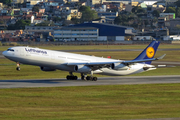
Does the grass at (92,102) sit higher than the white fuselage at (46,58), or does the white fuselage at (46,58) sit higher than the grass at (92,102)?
the white fuselage at (46,58)

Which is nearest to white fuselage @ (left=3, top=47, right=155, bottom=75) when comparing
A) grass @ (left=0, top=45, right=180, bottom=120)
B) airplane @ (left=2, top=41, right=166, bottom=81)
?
airplane @ (left=2, top=41, right=166, bottom=81)

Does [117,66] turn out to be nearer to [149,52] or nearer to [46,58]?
[149,52]

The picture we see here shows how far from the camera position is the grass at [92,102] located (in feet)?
101

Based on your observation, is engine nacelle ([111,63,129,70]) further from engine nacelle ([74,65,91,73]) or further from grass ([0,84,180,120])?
grass ([0,84,180,120])

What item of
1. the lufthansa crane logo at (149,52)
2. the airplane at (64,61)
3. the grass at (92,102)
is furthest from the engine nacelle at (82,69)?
the lufthansa crane logo at (149,52)

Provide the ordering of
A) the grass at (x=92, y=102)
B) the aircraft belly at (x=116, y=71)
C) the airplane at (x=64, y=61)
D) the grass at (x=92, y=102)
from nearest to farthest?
the grass at (x=92, y=102) < the grass at (x=92, y=102) < the airplane at (x=64, y=61) < the aircraft belly at (x=116, y=71)

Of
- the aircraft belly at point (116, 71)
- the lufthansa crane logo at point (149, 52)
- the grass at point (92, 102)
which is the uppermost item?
the lufthansa crane logo at point (149, 52)

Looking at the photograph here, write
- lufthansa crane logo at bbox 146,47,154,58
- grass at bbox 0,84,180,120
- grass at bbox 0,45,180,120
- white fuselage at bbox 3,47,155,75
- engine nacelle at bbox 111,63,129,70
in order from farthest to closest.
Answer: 1. lufthansa crane logo at bbox 146,47,154,58
2. engine nacelle at bbox 111,63,129,70
3. white fuselage at bbox 3,47,155,75
4. grass at bbox 0,84,180,120
5. grass at bbox 0,45,180,120

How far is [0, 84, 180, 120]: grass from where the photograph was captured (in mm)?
30706

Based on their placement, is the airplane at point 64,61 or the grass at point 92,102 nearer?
the grass at point 92,102

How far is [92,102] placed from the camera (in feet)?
121

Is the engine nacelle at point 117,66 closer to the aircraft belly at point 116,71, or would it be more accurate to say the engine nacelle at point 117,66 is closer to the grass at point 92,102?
the aircraft belly at point 116,71

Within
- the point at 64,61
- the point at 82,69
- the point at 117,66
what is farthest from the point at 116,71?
the point at 64,61

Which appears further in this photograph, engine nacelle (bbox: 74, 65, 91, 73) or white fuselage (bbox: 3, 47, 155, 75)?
engine nacelle (bbox: 74, 65, 91, 73)
